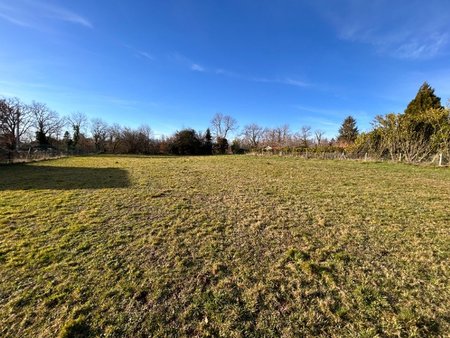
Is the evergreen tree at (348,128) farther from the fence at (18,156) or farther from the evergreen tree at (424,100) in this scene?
the fence at (18,156)

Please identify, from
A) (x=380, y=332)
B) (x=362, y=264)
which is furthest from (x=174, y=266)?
(x=362, y=264)

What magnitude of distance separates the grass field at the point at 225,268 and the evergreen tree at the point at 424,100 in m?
17.5

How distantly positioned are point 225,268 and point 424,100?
23800 mm

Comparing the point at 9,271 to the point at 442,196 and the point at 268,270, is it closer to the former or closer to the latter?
the point at 268,270

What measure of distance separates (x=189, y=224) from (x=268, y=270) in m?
1.96

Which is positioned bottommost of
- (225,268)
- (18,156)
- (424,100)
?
(225,268)

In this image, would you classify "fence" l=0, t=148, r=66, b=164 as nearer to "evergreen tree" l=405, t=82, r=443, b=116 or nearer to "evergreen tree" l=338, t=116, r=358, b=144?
"evergreen tree" l=405, t=82, r=443, b=116

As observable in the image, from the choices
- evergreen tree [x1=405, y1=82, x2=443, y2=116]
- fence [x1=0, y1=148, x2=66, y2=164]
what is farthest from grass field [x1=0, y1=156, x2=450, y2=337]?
evergreen tree [x1=405, y1=82, x2=443, y2=116]

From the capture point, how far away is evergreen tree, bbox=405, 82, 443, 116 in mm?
17672

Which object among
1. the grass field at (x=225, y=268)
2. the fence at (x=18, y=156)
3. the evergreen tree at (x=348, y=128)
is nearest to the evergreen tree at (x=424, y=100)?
the grass field at (x=225, y=268)

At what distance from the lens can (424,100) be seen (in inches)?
707

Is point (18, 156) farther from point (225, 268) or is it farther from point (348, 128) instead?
point (348, 128)

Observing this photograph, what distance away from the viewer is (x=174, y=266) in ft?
9.59

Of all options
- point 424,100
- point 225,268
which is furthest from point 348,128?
point 225,268
